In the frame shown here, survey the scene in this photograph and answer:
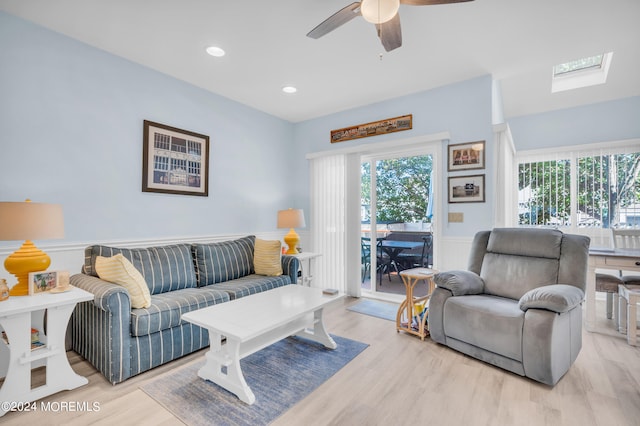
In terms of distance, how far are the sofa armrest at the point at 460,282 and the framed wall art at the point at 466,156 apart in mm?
1309

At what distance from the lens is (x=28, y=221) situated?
1.90 meters

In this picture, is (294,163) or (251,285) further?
(294,163)

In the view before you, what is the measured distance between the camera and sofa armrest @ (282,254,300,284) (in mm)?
3500

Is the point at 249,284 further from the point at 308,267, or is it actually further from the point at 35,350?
the point at 35,350

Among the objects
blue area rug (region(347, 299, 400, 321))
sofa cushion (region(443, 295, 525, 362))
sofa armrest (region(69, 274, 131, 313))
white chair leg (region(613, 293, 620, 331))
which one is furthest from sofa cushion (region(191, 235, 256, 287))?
white chair leg (region(613, 293, 620, 331))

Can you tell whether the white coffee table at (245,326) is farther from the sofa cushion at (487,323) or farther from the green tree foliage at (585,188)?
the green tree foliage at (585,188)

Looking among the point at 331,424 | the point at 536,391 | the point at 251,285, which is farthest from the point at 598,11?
the point at 251,285

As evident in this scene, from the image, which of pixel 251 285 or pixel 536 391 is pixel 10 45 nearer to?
pixel 251 285

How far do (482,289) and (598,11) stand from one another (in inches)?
91.3

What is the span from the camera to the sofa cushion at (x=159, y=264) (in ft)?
8.22

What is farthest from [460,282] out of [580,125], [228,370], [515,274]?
[580,125]

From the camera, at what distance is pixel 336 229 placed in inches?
174

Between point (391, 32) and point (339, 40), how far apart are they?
0.77 meters

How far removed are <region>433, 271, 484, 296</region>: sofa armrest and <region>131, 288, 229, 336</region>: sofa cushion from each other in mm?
1890
